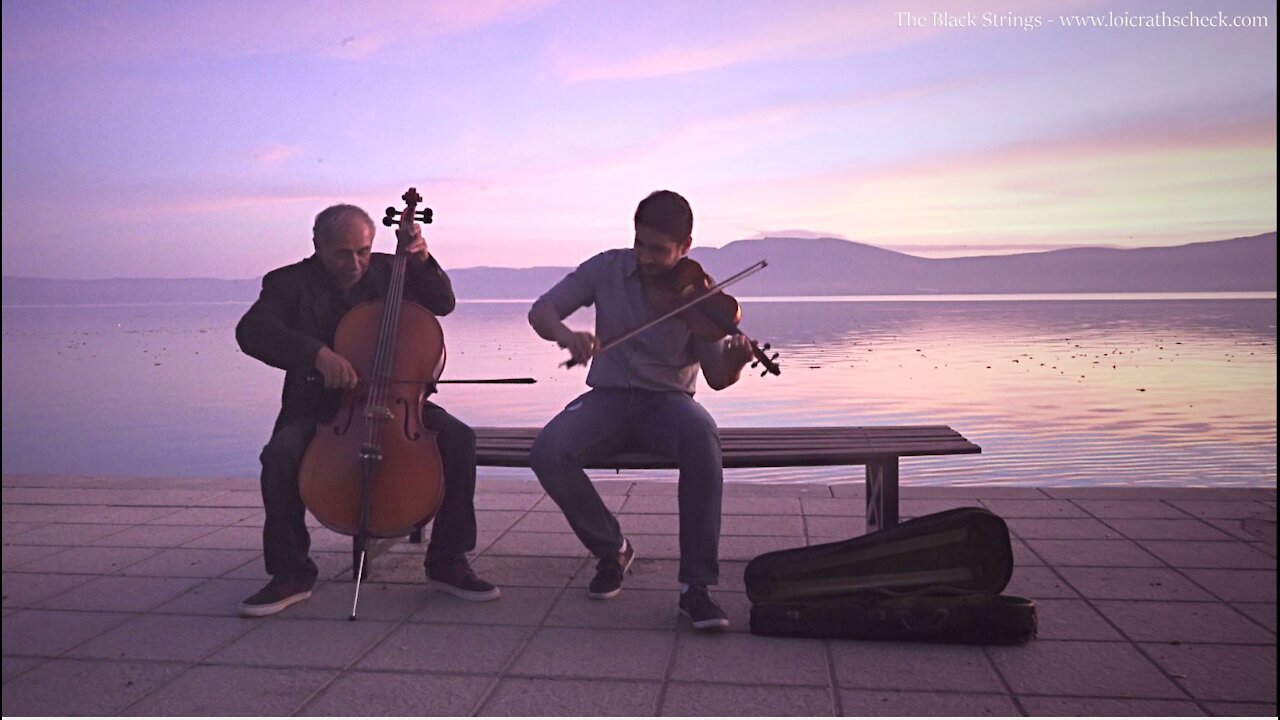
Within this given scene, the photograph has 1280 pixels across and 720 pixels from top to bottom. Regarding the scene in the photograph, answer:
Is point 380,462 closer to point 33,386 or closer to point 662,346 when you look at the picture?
point 662,346

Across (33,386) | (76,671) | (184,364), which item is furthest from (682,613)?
(184,364)

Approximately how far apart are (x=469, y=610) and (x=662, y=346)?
3.36 feet

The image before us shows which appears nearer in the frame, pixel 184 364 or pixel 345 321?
pixel 345 321

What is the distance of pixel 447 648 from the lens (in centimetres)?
297

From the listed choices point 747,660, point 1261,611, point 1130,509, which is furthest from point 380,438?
point 1130,509

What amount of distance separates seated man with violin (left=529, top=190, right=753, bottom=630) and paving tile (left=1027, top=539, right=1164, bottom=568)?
50.3 inches

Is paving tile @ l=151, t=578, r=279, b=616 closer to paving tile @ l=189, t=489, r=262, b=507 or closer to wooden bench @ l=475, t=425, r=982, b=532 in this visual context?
wooden bench @ l=475, t=425, r=982, b=532

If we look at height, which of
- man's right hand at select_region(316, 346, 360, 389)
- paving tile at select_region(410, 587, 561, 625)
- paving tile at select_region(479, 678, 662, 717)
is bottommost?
paving tile at select_region(410, 587, 561, 625)

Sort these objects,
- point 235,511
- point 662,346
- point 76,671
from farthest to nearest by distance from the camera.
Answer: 1. point 235,511
2. point 662,346
3. point 76,671

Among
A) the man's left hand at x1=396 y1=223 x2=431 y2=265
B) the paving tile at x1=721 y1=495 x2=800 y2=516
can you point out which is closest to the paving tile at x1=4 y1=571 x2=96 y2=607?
the man's left hand at x1=396 y1=223 x2=431 y2=265

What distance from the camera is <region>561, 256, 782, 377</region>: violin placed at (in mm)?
3475

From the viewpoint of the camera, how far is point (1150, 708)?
2.49 m

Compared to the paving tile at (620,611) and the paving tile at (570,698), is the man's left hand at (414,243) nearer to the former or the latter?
the paving tile at (620,611)

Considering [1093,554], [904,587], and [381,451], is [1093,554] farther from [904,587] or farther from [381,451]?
[381,451]
